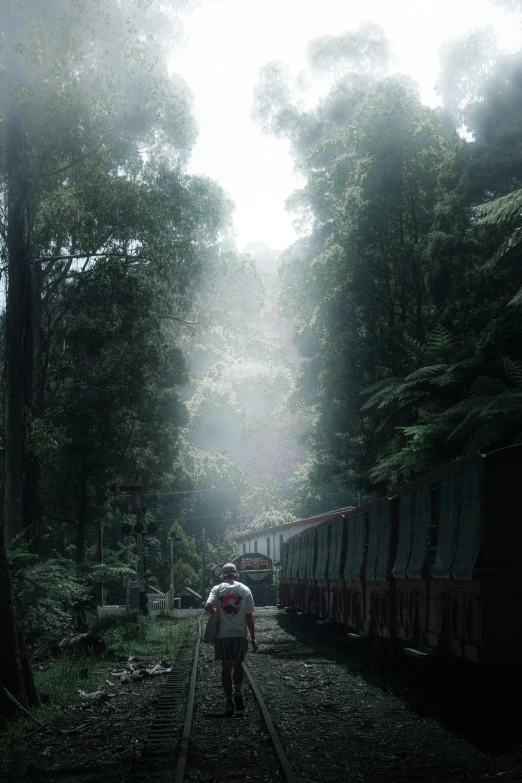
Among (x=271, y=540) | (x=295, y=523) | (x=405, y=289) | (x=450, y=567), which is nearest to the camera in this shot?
(x=450, y=567)

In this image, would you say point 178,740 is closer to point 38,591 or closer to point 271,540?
point 38,591

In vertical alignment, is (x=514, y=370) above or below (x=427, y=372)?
below

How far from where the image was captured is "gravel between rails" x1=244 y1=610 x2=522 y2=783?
279 inches

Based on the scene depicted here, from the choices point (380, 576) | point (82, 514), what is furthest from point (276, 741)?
point (82, 514)

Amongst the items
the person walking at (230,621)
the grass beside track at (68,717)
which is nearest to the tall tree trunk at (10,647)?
the grass beside track at (68,717)

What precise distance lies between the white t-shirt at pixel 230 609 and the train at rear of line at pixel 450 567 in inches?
84.5

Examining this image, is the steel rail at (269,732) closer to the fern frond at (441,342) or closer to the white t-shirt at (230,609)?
the white t-shirt at (230,609)

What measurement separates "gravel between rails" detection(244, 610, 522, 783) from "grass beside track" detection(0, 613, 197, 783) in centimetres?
170

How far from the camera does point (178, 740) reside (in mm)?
8875

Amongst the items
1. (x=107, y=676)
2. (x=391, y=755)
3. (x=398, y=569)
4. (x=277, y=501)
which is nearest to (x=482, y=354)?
(x=398, y=569)

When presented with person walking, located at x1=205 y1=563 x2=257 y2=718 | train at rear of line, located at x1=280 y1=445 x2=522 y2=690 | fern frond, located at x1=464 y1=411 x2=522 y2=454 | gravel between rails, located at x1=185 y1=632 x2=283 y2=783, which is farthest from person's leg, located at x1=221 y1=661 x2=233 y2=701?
fern frond, located at x1=464 y1=411 x2=522 y2=454

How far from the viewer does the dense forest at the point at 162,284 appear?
20.1 metres

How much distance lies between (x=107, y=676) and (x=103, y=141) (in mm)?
16373

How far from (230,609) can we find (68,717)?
7.97ft
